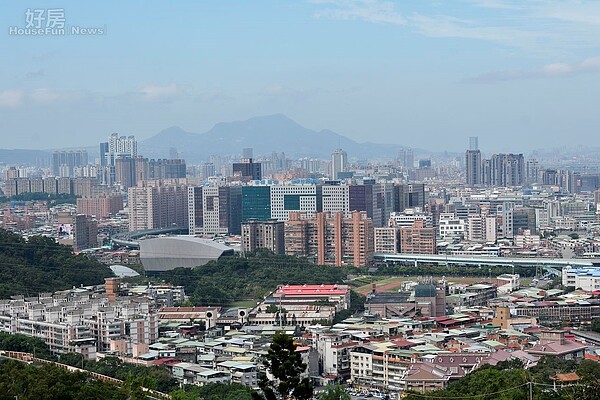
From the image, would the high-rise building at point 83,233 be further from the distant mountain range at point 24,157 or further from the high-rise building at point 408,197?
the distant mountain range at point 24,157

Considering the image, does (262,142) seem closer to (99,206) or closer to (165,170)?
(165,170)

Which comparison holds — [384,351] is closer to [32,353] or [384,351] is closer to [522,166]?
[32,353]

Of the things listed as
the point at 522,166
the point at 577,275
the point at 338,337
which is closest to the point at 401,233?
the point at 577,275

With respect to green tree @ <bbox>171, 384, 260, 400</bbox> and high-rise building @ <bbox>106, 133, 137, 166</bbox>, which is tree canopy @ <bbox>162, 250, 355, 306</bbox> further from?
high-rise building @ <bbox>106, 133, 137, 166</bbox>

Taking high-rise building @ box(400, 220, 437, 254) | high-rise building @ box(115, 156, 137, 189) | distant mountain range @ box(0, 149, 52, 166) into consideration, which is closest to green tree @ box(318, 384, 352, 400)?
high-rise building @ box(400, 220, 437, 254)

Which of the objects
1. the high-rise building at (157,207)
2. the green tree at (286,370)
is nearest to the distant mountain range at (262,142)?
the high-rise building at (157,207)

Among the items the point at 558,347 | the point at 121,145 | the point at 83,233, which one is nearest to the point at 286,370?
the point at 558,347
